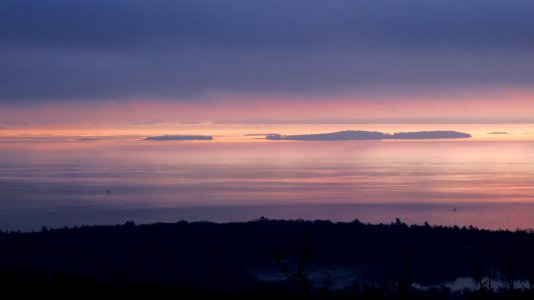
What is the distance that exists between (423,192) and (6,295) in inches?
2280

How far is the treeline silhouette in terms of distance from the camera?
16.8m

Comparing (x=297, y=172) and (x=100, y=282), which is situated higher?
(x=297, y=172)

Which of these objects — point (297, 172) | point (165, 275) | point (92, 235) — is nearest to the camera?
point (165, 275)

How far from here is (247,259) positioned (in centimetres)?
2367

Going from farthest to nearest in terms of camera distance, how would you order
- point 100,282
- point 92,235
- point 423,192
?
point 423,192 → point 92,235 → point 100,282

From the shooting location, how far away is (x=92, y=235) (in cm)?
2812

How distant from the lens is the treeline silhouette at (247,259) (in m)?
16.8

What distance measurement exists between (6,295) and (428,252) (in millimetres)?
15093

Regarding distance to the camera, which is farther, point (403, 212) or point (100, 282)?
point (403, 212)

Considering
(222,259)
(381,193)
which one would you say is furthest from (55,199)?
(222,259)

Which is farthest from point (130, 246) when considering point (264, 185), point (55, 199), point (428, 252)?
point (264, 185)

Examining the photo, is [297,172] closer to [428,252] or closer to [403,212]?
[403,212]

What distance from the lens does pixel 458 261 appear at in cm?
2291

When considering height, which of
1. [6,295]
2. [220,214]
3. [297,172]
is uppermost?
[297,172]
